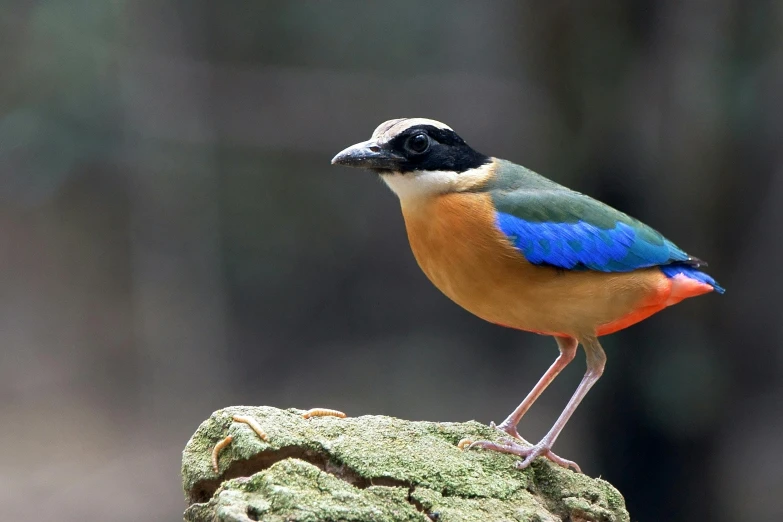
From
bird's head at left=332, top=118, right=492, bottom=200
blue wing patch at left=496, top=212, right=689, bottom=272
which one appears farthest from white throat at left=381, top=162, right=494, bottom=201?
blue wing patch at left=496, top=212, right=689, bottom=272

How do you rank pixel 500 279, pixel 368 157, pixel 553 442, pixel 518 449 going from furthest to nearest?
pixel 368 157 → pixel 500 279 → pixel 553 442 → pixel 518 449

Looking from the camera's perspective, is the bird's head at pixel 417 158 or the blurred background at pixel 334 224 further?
the blurred background at pixel 334 224

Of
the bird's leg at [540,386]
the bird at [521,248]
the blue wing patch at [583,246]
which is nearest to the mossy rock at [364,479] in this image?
the bird at [521,248]

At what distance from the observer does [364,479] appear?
12.4ft

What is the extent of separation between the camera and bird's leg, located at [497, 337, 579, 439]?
17.1 ft

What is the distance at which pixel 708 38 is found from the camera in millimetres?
8531

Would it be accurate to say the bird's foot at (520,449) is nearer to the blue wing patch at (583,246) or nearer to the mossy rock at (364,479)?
the mossy rock at (364,479)

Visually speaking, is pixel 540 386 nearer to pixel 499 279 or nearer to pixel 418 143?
pixel 499 279

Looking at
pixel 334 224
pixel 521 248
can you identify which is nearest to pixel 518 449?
pixel 521 248

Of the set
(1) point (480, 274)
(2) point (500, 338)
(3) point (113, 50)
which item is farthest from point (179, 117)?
(1) point (480, 274)

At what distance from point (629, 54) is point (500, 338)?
4289 millimetres

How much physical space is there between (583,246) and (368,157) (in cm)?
125

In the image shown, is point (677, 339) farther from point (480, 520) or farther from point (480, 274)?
point (480, 520)

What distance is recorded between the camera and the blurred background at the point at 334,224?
338 inches
